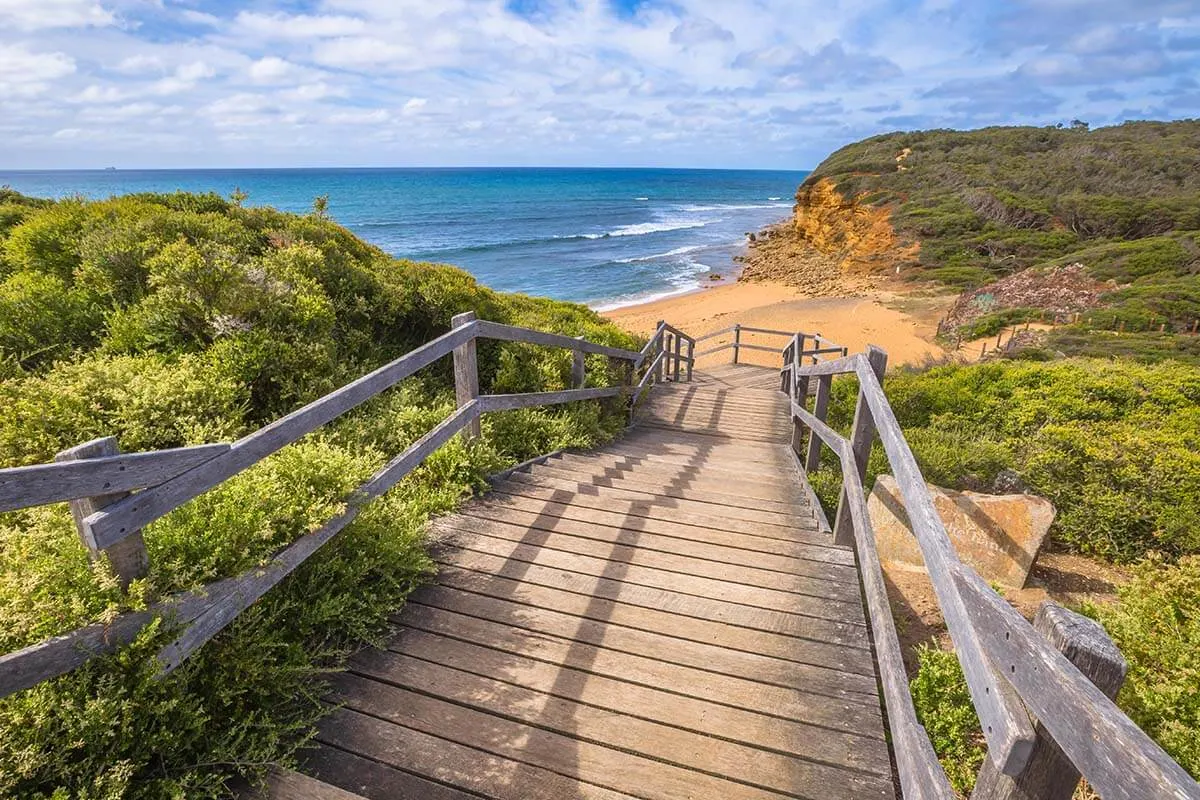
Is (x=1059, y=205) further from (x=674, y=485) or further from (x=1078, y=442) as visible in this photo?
(x=674, y=485)

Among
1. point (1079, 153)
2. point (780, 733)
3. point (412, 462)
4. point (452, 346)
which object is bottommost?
point (780, 733)

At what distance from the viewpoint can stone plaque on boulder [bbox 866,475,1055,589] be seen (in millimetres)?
5168

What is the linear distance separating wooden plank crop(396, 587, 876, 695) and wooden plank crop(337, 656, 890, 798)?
0.27 metres

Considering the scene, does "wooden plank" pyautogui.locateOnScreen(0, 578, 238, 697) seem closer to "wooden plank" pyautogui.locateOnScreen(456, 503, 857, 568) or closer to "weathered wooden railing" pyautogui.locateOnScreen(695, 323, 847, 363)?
"wooden plank" pyautogui.locateOnScreen(456, 503, 857, 568)

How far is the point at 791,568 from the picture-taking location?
3.43 metres

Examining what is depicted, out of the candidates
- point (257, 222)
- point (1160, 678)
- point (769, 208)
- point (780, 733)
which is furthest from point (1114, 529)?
point (769, 208)

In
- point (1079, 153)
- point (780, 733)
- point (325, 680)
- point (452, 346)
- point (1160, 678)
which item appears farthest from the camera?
point (1079, 153)

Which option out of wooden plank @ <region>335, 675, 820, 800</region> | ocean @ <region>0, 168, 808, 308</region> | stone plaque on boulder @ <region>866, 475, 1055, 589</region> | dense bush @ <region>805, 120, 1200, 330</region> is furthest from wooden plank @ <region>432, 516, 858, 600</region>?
dense bush @ <region>805, 120, 1200, 330</region>

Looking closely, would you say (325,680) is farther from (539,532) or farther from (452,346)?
(452,346)

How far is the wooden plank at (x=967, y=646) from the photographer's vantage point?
126cm

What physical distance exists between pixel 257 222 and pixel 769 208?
101373 mm

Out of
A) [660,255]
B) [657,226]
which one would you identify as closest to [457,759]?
[660,255]

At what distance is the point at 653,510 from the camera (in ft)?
13.8

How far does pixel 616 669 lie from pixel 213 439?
274 cm
